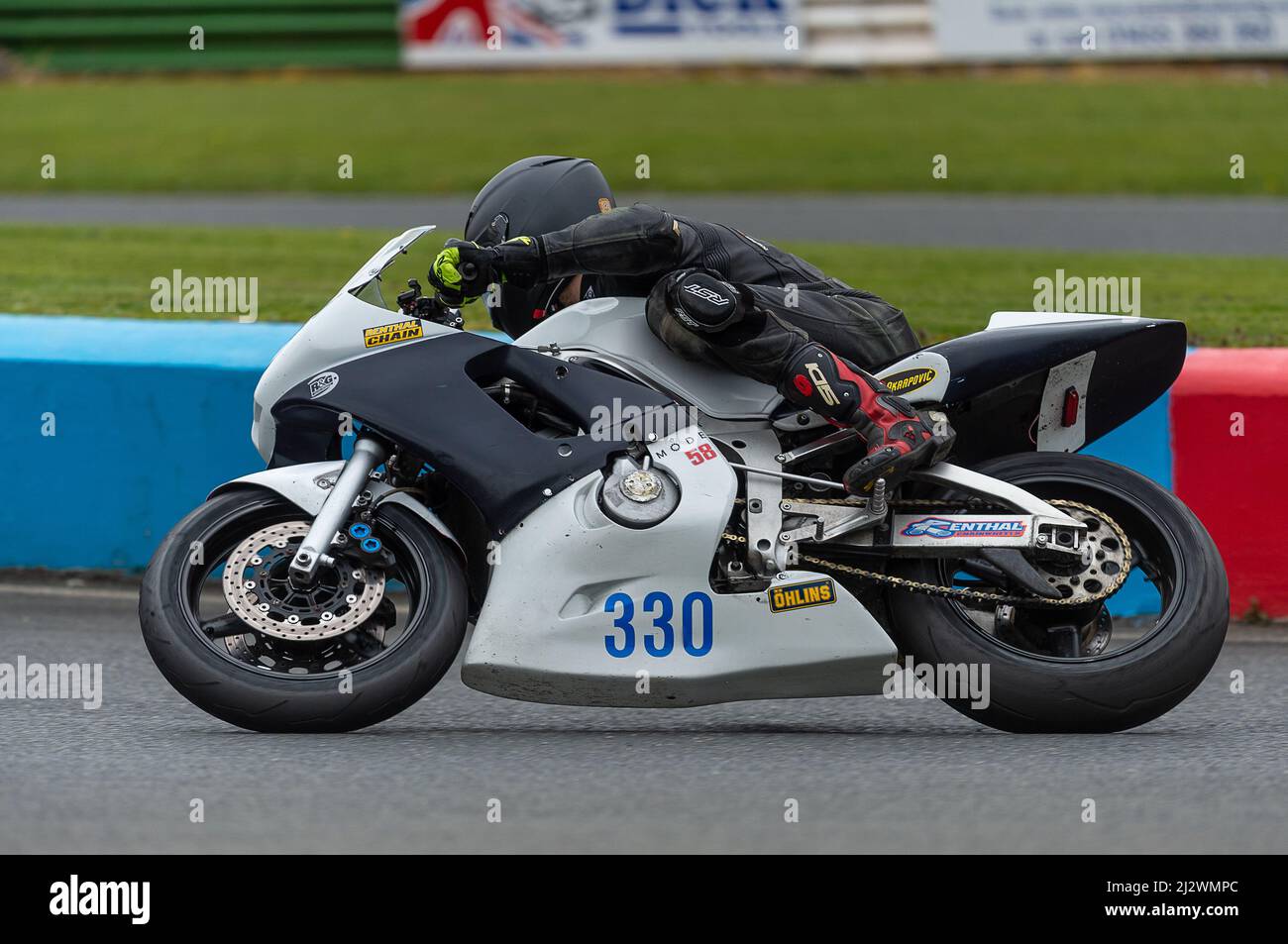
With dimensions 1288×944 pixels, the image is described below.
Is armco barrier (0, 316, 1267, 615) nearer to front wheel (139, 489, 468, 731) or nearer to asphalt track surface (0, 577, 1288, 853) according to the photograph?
asphalt track surface (0, 577, 1288, 853)

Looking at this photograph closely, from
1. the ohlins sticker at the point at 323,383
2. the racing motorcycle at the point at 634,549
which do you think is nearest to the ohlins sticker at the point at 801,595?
the racing motorcycle at the point at 634,549

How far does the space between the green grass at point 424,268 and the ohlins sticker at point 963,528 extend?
3.12 metres

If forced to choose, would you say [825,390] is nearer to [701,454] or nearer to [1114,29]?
[701,454]

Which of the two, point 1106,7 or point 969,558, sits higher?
point 1106,7

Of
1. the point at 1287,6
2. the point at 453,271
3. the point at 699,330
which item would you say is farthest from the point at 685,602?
the point at 1287,6

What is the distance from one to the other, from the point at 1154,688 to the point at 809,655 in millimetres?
830

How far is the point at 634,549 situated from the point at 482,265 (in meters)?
0.78

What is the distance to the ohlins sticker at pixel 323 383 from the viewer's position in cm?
521

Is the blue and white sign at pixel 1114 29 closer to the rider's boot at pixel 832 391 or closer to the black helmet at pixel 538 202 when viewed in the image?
the black helmet at pixel 538 202

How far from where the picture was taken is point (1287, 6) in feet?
67.2

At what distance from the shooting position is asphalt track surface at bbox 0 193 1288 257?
13070 millimetres

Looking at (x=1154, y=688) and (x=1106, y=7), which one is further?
(x=1106, y=7)
